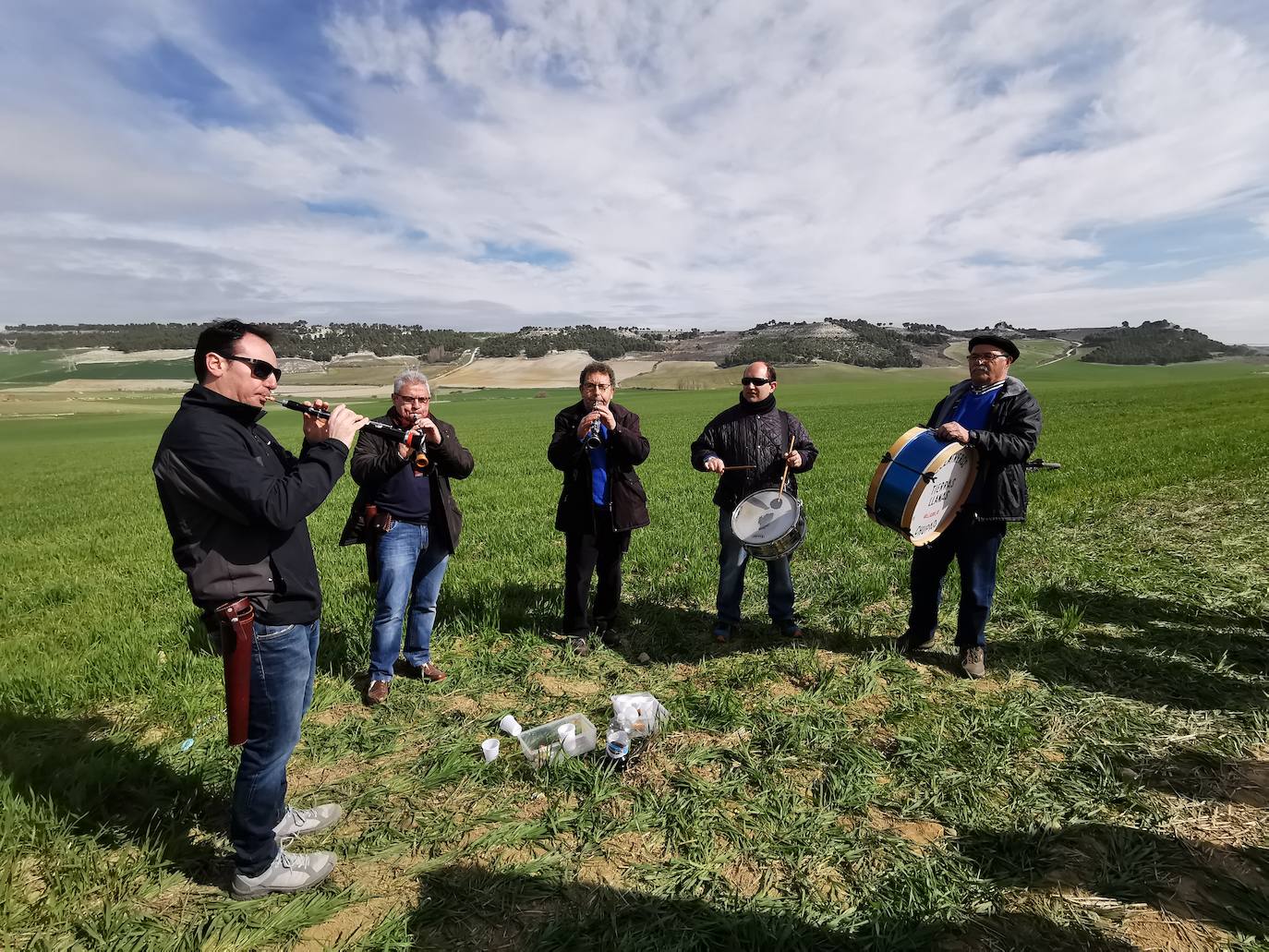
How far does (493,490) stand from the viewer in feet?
43.9

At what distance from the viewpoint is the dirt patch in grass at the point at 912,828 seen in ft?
9.54

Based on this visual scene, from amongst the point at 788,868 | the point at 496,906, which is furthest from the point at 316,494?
the point at 788,868

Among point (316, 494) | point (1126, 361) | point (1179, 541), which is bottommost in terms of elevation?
point (1179, 541)

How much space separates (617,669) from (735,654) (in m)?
1.00

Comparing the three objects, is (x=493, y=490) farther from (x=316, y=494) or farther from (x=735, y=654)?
(x=316, y=494)

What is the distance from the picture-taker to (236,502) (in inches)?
90.7

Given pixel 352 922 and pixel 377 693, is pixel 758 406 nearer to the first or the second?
pixel 377 693

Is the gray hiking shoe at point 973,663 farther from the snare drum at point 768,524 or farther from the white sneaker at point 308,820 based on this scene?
the white sneaker at point 308,820

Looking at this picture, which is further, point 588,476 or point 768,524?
point 588,476

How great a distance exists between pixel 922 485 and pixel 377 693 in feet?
13.6

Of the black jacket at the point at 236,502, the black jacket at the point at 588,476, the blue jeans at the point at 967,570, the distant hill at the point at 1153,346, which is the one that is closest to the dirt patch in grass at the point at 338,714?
the black jacket at the point at 236,502

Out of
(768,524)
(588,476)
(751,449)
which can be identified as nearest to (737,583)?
(768,524)

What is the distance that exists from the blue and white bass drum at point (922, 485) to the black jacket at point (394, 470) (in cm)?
308

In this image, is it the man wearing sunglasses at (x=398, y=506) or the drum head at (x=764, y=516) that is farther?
the drum head at (x=764, y=516)
